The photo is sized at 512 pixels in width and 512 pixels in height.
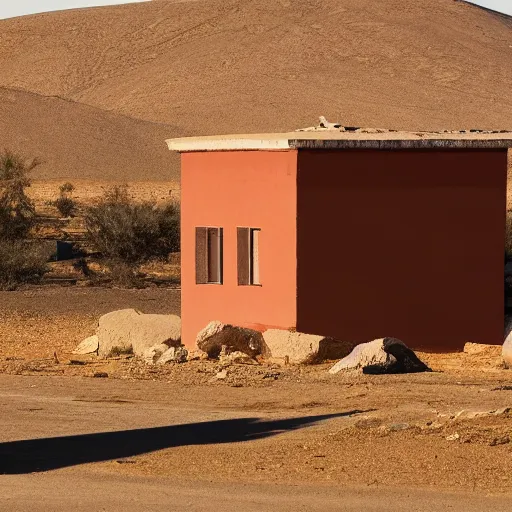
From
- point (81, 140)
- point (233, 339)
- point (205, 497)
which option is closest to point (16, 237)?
point (233, 339)

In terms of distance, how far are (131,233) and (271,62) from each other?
64.0 metres

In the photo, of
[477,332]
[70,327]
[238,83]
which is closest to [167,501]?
[477,332]

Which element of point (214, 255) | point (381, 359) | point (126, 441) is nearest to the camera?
point (126, 441)

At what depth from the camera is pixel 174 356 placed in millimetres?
17531

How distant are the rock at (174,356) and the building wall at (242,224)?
1.02m

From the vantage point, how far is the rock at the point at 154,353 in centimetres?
1783

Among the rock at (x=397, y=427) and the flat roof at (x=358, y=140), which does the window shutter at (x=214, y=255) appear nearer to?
the flat roof at (x=358, y=140)

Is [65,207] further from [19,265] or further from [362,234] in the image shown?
[362,234]

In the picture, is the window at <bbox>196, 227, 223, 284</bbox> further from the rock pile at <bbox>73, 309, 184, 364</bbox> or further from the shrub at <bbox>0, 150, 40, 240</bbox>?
the shrub at <bbox>0, 150, 40, 240</bbox>

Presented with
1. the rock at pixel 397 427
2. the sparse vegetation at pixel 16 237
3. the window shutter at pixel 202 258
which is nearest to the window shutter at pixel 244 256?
the window shutter at pixel 202 258

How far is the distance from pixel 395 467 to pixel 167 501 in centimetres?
205

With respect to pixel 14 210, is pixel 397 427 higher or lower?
lower

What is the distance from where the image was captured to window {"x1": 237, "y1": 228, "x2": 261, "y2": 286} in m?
18.1

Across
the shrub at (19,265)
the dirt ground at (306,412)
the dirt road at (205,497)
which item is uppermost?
the shrub at (19,265)
